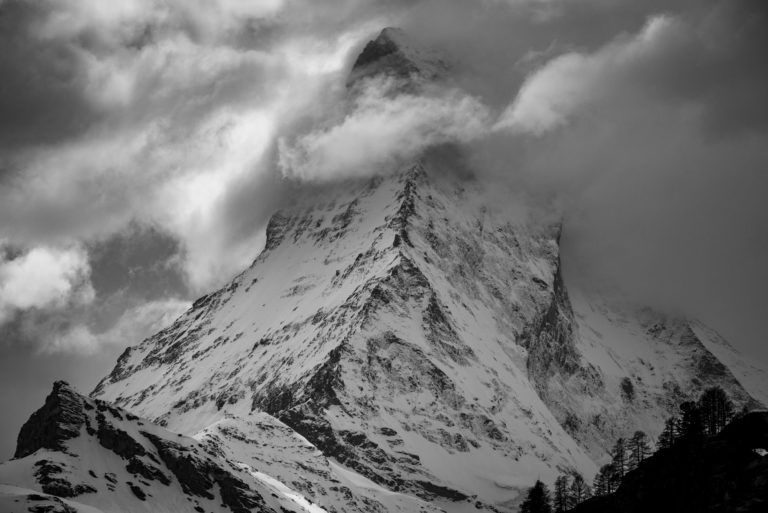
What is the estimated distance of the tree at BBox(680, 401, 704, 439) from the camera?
160000 mm

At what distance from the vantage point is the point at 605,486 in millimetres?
196125

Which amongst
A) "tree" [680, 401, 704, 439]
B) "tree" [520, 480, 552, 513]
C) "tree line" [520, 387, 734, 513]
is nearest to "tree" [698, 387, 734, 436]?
"tree line" [520, 387, 734, 513]

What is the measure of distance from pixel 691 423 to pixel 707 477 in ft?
100

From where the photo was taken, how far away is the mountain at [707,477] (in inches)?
4936

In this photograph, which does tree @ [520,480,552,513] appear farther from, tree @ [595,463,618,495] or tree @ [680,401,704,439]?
tree @ [680,401,704,439]

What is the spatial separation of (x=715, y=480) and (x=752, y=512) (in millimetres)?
10554

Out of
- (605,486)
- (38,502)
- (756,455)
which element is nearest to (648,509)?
(756,455)

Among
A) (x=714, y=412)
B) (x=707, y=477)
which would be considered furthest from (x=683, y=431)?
(x=707, y=477)

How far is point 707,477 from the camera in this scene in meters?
133

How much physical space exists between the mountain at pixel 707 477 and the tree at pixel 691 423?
14.3 m

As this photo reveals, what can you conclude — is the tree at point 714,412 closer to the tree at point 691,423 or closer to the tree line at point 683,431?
the tree line at point 683,431

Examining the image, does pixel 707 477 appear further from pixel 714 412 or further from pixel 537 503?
pixel 537 503

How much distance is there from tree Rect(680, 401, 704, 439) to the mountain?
46.9 ft

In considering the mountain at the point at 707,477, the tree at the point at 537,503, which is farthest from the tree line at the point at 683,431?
the mountain at the point at 707,477
